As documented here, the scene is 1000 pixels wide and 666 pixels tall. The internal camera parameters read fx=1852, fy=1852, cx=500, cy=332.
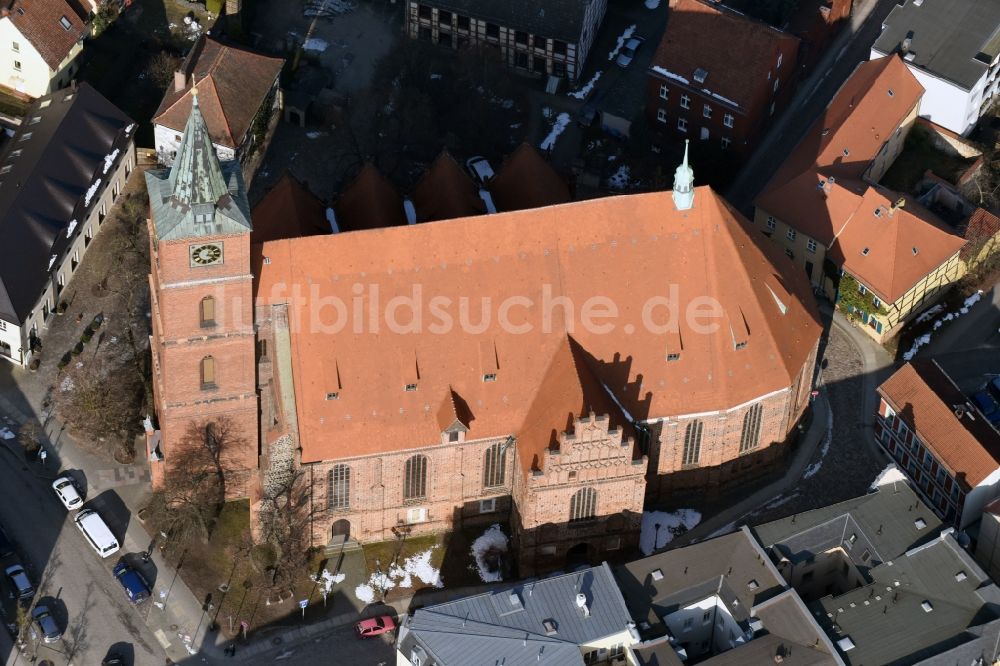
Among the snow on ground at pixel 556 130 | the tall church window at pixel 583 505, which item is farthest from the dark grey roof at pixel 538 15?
the tall church window at pixel 583 505

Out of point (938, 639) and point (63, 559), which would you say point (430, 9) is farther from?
point (938, 639)

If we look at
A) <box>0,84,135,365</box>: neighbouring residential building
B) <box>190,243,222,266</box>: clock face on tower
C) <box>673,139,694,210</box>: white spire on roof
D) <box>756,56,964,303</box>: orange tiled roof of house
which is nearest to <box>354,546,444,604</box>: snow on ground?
<box>190,243,222,266</box>: clock face on tower

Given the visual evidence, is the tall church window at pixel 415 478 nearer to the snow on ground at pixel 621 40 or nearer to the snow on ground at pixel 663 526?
the snow on ground at pixel 663 526

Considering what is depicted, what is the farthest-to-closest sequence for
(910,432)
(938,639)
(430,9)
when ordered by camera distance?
(430,9), (910,432), (938,639)

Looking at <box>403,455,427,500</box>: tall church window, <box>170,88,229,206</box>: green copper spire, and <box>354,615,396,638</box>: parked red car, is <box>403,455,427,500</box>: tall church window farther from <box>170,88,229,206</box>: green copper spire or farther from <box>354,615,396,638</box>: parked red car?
<box>170,88,229,206</box>: green copper spire

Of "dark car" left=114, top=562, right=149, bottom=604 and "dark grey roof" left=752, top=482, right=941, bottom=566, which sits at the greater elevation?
"dark grey roof" left=752, top=482, right=941, bottom=566

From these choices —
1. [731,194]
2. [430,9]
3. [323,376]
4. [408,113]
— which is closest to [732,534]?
[323,376]
